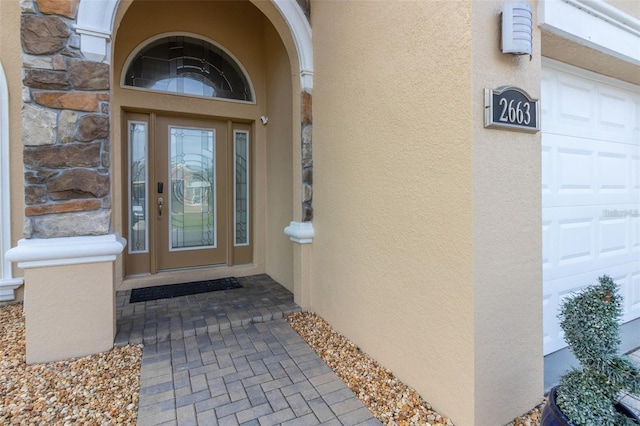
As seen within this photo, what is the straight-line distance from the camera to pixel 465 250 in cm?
163

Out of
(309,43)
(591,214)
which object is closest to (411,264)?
(591,214)

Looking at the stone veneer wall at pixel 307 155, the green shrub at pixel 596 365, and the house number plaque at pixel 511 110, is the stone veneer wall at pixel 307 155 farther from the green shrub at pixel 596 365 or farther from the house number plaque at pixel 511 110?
the green shrub at pixel 596 365

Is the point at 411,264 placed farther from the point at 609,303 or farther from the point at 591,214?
the point at 591,214

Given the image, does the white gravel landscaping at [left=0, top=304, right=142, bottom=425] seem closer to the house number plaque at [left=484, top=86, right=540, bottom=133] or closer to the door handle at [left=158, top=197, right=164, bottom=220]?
the door handle at [left=158, top=197, right=164, bottom=220]

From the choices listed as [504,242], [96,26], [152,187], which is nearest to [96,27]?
[96,26]

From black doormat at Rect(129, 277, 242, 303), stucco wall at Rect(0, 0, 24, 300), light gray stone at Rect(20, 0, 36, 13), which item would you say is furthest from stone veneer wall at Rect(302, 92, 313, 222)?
stucco wall at Rect(0, 0, 24, 300)

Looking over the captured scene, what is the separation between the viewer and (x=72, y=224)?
2312mm

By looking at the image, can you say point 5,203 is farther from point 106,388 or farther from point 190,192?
point 106,388

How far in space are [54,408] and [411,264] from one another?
7.28 feet

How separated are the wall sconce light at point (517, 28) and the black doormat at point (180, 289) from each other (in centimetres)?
345

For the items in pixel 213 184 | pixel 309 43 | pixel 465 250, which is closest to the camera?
pixel 465 250

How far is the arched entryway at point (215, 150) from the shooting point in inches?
145

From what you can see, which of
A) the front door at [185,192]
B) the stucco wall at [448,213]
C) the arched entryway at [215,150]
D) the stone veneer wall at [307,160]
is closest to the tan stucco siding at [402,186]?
the stucco wall at [448,213]

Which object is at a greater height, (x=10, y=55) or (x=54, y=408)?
(x=10, y=55)
